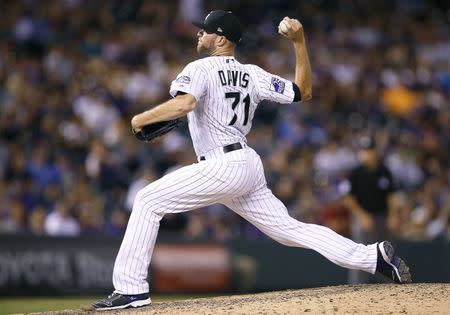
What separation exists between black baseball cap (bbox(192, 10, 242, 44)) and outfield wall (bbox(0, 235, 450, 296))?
20.2 ft

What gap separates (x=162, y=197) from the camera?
6.65 meters

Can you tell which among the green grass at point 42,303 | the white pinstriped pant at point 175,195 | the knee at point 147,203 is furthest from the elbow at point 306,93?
the green grass at point 42,303

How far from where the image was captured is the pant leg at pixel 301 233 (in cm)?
693

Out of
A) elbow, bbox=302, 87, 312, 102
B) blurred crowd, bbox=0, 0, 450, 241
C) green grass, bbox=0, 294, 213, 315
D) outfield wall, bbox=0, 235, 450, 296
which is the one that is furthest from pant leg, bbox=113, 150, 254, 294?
outfield wall, bbox=0, 235, 450, 296

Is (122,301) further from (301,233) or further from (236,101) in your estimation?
(236,101)

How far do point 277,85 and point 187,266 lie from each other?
619cm

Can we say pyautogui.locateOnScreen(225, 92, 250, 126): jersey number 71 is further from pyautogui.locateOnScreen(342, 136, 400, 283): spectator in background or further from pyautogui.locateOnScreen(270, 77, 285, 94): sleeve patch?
pyautogui.locateOnScreen(342, 136, 400, 283): spectator in background

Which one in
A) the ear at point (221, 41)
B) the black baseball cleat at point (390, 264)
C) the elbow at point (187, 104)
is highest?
the ear at point (221, 41)

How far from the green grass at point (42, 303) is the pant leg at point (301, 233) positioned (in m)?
3.92

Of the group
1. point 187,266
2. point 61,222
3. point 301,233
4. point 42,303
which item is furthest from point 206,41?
point 61,222

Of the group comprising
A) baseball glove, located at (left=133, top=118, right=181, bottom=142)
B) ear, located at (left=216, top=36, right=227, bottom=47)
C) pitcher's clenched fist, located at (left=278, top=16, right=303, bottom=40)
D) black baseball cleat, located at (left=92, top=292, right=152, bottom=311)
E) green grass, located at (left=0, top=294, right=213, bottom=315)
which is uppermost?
pitcher's clenched fist, located at (left=278, top=16, right=303, bottom=40)

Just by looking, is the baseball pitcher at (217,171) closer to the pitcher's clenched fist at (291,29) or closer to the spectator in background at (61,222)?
the pitcher's clenched fist at (291,29)

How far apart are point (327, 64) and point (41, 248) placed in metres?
6.38

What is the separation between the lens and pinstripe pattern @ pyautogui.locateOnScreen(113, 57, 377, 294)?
664cm
